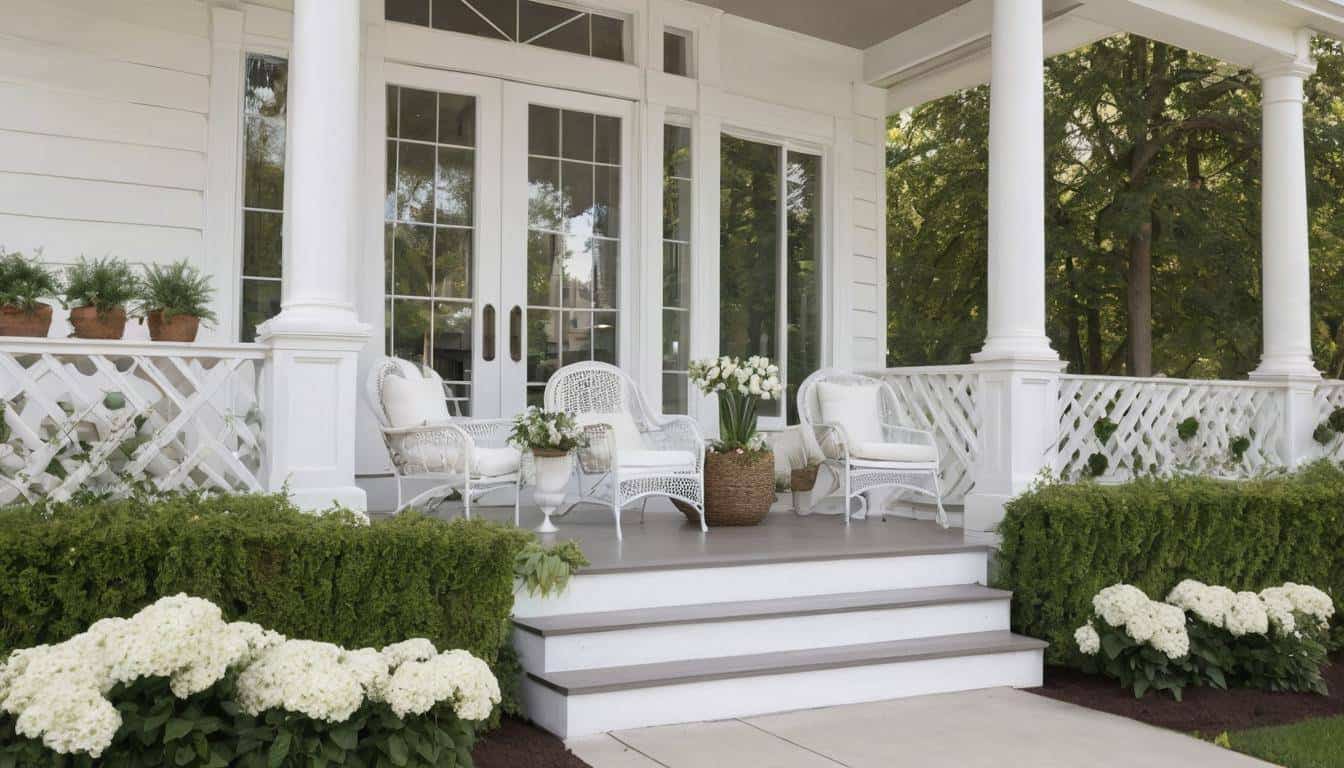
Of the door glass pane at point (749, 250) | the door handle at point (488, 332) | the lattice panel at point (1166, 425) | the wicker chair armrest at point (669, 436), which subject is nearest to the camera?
the lattice panel at point (1166, 425)

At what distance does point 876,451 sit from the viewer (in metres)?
6.39

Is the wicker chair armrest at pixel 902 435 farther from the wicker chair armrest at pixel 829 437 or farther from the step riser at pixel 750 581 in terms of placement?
the step riser at pixel 750 581

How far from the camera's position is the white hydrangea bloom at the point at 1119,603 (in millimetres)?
4637

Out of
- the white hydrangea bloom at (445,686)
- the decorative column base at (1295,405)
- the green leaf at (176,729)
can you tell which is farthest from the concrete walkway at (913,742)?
the decorative column base at (1295,405)

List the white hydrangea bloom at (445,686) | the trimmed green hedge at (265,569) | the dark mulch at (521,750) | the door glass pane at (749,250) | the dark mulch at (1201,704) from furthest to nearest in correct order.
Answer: the door glass pane at (749,250) → the dark mulch at (1201,704) → the dark mulch at (521,750) → the trimmed green hedge at (265,569) → the white hydrangea bloom at (445,686)

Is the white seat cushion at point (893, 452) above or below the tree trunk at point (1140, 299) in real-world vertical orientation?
below

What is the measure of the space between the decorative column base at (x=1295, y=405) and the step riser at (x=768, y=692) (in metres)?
3.55

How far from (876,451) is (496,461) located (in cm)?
227

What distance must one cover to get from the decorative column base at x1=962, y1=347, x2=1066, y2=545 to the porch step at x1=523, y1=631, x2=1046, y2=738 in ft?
2.76

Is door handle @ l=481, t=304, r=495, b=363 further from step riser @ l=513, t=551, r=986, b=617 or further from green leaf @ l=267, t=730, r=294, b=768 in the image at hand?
green leaf @ l=267, t=730, r=294, b=768

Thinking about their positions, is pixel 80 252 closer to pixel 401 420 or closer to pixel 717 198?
pixel 401 420

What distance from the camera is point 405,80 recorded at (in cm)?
633

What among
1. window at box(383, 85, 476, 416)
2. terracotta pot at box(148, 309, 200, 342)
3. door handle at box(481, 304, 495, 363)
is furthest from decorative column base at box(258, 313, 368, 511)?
door handle at box(481, 304, 495, 363)

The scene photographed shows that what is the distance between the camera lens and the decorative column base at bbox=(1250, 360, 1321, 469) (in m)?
7.16
